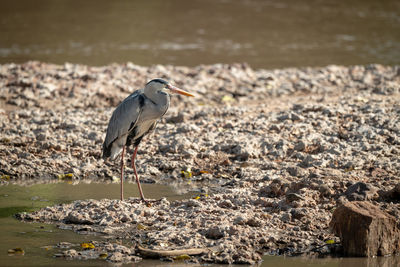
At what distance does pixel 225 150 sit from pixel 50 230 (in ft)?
11.7

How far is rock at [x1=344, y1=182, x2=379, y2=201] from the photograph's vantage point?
7.21 m

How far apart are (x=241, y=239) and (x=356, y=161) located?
3111 millimetres

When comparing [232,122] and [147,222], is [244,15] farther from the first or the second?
[147,222]

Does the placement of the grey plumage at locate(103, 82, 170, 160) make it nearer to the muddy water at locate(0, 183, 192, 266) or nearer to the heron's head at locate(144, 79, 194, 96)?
the heron's head at locate(144, 79, 194, 96)

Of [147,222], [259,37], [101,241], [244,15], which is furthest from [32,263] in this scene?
[244,15]

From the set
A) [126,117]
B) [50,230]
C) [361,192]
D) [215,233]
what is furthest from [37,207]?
[361,192]

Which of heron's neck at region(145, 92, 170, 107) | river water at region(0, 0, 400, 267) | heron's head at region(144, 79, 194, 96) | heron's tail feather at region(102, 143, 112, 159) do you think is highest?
river water at region(0, 0, 400, 267)

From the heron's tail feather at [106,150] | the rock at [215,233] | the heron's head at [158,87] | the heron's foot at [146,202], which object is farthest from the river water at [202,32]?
the rock at [215,233]

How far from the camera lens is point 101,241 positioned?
6414mm

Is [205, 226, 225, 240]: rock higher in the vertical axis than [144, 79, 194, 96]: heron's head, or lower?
lower

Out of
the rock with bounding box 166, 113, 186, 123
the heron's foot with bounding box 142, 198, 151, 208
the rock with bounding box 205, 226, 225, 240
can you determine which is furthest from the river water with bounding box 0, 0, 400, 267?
the rock with bounding box 205, 226, 225, 240

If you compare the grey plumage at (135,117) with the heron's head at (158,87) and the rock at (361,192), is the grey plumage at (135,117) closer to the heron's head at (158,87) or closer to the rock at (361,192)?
the heron's head at (158,87)

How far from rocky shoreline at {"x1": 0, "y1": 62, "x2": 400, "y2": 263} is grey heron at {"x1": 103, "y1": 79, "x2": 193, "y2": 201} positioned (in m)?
0.84

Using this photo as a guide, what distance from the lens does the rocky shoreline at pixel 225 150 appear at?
6.68m
